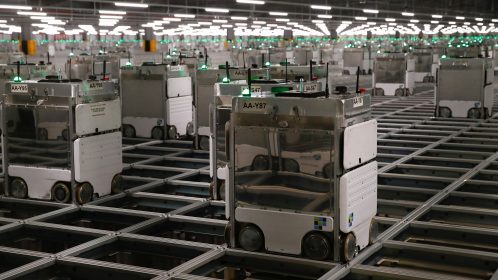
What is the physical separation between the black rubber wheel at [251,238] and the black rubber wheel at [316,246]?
1.47 ft

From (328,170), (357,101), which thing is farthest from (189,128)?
(328,170)

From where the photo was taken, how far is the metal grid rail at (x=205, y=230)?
6.27m

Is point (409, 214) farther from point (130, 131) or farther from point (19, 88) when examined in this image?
point (130, 131)

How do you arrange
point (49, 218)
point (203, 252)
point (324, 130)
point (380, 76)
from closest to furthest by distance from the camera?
point (324, 130) < point (203, 252) < point (49, 218) < point (380, 76)

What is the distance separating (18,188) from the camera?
9.08 metres

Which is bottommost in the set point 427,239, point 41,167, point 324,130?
point 427,239

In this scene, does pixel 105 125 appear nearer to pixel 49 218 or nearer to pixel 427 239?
pixel 49 218

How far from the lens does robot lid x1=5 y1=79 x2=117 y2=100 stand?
8547 millimetres

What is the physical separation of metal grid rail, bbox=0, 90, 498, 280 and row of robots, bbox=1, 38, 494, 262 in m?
0.22

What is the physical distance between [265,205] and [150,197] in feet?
10.2

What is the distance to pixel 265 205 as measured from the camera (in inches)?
254

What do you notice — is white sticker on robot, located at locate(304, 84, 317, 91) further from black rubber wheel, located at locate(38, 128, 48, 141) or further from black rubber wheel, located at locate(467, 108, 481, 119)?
black rubber wheel, located at locate(467, 108, 481, 119)

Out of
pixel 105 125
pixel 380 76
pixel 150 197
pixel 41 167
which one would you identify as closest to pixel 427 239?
pixel 150 197

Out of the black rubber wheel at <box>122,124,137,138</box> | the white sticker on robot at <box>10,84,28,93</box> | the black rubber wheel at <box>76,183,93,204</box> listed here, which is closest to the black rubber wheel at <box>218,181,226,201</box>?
the black rubber wheel at <box>76,183,93,204</box>
